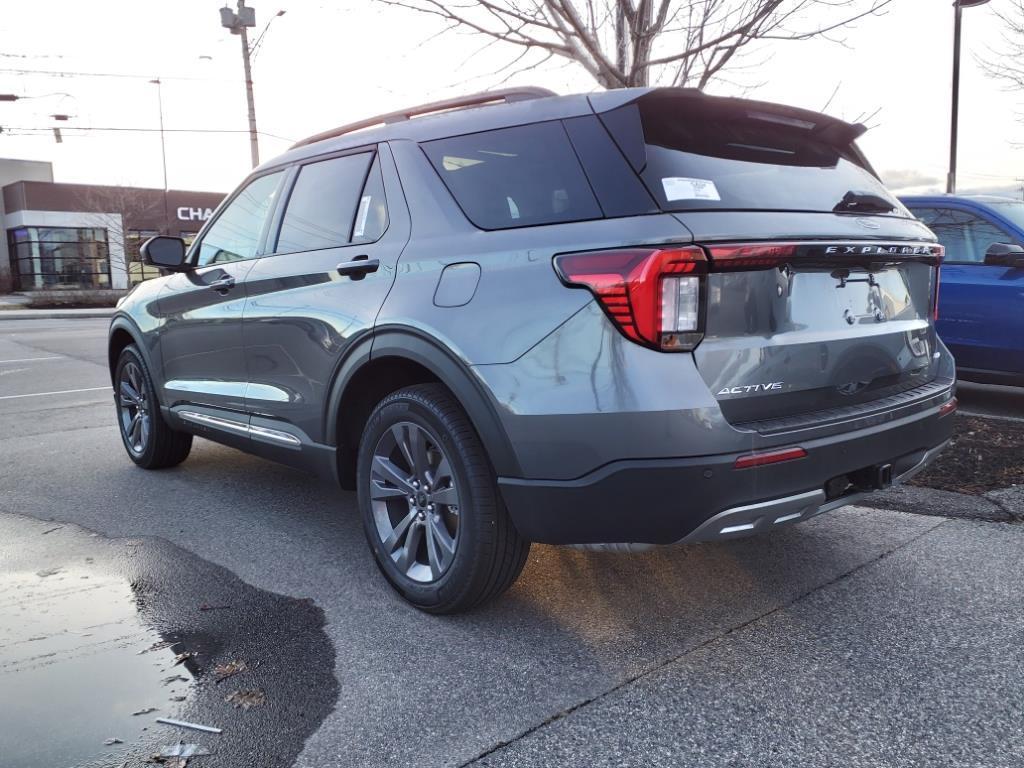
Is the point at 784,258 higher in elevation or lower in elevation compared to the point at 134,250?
lower

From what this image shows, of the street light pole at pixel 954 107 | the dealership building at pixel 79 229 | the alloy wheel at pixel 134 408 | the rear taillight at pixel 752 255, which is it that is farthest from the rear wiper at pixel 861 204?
the dealership building at pixel 79 229

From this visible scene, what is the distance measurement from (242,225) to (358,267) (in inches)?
57.7

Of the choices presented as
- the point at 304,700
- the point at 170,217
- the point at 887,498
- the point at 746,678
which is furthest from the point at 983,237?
the point at 170,217

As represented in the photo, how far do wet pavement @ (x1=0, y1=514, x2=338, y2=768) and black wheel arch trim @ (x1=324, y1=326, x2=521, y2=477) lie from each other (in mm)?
902

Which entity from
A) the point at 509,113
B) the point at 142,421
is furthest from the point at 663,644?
the point at 142,421

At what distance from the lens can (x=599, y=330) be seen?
8.21ft

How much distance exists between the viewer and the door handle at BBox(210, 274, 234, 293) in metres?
4.32

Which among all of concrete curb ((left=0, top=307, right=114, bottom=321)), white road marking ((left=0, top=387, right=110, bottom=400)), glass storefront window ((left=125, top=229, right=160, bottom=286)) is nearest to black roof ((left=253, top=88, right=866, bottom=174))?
white road marking ((left=0, top=387, right=110, bottom=400))

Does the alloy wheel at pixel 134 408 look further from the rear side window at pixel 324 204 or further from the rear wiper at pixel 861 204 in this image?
the rear wiper at pixel 861 204

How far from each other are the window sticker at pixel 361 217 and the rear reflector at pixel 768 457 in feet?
6.01

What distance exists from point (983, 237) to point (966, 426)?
1691mm

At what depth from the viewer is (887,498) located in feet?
14.9

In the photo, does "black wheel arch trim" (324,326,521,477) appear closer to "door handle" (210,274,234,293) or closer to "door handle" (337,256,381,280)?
"door handle" (337,256,381,280)

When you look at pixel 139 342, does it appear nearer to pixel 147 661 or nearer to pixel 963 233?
pixel 147 661
